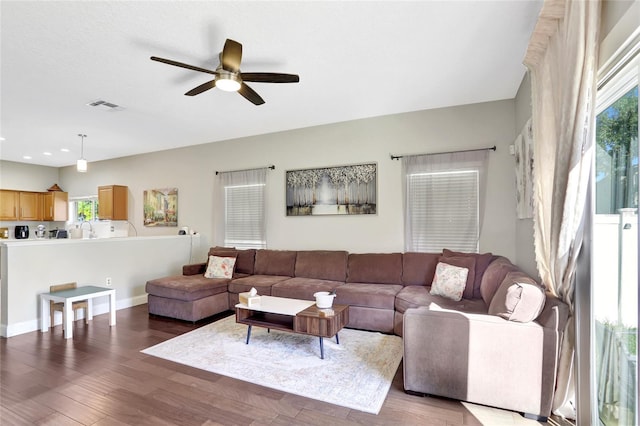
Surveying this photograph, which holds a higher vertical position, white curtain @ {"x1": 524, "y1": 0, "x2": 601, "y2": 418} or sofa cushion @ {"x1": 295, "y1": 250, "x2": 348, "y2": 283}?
white curtain @ {"x1": 524, "y1": 0, "x2": 601, "y2": 418}

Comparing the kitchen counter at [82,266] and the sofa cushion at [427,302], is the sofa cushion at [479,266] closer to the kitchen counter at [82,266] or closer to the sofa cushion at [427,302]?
the sofa cushion at [427,302]

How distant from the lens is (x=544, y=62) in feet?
6.75

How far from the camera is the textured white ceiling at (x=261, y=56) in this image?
216 cm

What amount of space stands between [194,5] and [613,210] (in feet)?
9.35

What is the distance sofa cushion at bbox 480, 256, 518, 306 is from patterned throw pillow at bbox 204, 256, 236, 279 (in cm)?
334

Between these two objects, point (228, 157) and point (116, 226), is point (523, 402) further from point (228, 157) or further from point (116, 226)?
point (116, 226)

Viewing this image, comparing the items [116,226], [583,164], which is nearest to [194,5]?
[583,164]

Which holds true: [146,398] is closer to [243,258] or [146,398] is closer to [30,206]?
[243,258]

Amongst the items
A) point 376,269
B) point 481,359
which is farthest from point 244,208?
point 481,359

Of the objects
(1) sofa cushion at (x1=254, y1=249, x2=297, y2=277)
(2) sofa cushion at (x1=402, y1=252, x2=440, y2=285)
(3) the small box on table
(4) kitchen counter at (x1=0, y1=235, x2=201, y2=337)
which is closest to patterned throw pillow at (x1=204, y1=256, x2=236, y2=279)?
(1) sofa cushion at (x1=254, y1=249, x2=297, y2=277)

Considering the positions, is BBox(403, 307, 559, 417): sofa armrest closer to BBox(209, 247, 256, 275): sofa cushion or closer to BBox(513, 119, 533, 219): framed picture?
BBox(513, 119, 533, 219): framed picture

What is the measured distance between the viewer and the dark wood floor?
2006mm

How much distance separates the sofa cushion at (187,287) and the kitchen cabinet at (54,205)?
5.54 metres

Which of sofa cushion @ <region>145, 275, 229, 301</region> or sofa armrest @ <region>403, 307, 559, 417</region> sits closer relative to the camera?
sofa armrest @ <region>403, 307, 559, 417</region>
